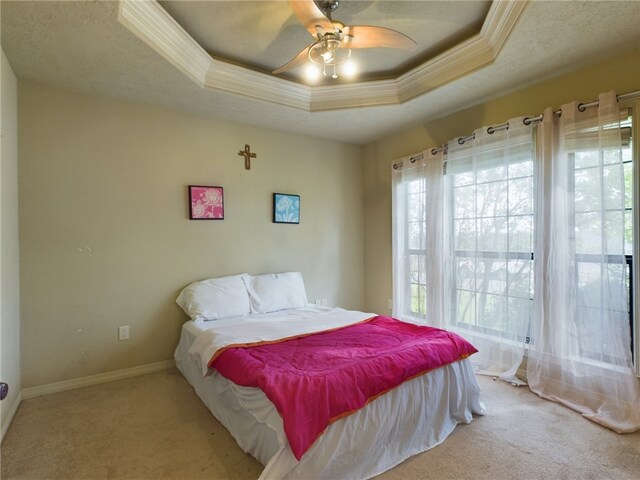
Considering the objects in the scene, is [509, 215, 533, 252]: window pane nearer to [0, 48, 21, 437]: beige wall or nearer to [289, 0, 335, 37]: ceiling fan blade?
[289, 0, 335, 37]: ceiling fan blade

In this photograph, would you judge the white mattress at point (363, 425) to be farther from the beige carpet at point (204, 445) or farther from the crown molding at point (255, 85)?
the crown molding at point (255, 85)

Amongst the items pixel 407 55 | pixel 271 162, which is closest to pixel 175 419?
pixel 271 162

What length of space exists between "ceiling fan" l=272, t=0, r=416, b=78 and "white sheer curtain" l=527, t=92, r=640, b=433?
54.8 inches

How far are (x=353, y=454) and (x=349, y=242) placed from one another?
2752mm

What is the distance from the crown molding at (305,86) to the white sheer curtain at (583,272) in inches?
30.0

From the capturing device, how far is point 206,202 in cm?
318

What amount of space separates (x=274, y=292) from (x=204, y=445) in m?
1.50

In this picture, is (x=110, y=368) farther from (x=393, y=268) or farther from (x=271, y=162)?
(x=393, y=268)

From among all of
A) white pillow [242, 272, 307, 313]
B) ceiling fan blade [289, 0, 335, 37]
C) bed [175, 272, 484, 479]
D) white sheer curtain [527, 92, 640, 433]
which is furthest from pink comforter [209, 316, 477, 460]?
ceiling fan blade [289, 0, 335, 37]

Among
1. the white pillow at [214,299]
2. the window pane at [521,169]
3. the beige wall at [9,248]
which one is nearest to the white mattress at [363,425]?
the white pillow at [214,299]

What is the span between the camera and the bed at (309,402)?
156 centimetres

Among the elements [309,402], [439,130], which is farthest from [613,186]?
[309,402]

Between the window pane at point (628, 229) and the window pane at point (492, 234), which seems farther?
the window pane at point (492, 234)

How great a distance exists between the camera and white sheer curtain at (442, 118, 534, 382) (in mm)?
2660
